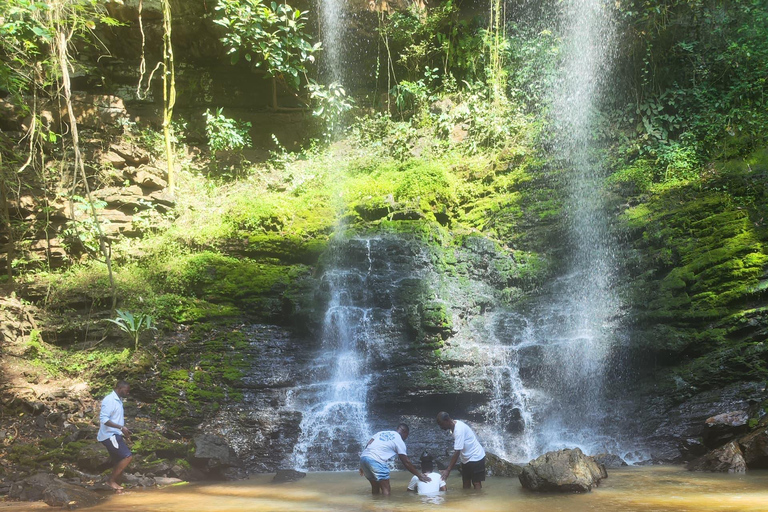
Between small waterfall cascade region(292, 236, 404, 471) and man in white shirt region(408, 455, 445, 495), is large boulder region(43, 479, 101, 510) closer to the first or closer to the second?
small waterfall cascade region(292, 236, 404, 471)

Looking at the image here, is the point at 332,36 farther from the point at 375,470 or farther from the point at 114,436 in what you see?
the point at 375,470

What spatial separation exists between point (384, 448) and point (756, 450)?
4.67 meters

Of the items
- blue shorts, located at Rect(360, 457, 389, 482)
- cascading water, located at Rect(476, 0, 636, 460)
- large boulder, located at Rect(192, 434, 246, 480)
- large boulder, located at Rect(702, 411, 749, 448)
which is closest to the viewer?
blue shorts, located at Rect(360, 457, 389, 482)

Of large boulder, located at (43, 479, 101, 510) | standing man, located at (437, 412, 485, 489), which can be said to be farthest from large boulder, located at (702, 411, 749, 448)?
large boulder, located at (43, 479, 101, 510)

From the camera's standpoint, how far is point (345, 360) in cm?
1050

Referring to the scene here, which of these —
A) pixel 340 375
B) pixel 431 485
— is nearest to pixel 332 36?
pixel 340 375

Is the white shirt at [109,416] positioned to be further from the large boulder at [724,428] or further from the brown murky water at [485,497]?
the large boulder at [724,428]

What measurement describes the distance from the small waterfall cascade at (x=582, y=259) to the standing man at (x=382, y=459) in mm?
3631

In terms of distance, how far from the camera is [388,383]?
31.8 feet

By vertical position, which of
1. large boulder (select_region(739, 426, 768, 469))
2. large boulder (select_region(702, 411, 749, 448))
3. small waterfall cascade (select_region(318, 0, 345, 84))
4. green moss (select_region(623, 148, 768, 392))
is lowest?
large boulder (select_region(739, 426, 768, 469))

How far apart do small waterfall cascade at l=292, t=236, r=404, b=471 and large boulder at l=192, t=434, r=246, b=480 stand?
1.01m

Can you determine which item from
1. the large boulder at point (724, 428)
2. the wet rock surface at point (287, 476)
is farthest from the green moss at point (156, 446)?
the large boulder at point (724, 428)

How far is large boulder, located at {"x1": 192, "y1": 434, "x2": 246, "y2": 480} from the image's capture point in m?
8.05

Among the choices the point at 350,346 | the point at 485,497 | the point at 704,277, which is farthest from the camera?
the point at 350,346
